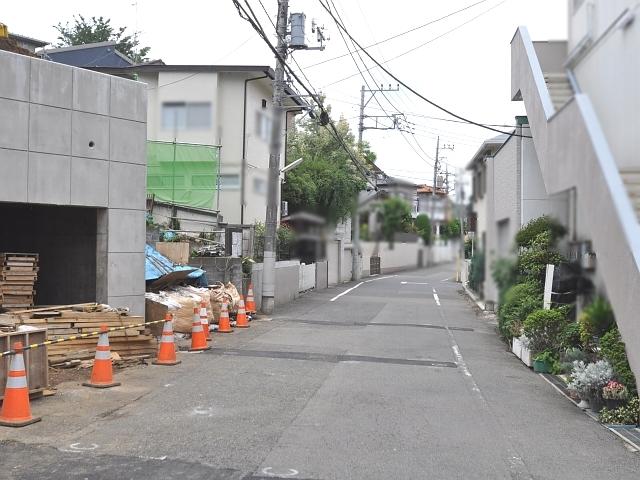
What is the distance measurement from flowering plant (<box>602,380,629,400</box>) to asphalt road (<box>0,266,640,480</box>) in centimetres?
44

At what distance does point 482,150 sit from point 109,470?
2064cm

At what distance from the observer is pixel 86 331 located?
31.8ft

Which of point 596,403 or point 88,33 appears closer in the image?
point 596,403

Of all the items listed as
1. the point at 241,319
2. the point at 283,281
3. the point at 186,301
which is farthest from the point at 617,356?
the point at 283,281

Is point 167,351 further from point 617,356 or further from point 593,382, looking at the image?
point 617,356

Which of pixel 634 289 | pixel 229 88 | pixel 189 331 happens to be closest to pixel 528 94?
pixel 634 289

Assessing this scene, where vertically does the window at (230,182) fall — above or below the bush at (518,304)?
above

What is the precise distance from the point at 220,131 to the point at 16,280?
510 inches

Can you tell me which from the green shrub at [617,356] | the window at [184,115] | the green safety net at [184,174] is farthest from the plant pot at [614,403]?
the green safety net at [184,174]

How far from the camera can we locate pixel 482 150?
2369 cm

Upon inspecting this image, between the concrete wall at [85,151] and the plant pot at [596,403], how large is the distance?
7.87 meters

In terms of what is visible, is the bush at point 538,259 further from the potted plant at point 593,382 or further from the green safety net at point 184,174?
the green safety net at point 184,174

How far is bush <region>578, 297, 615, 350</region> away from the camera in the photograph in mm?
8999

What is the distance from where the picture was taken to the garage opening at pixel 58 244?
12.0m
